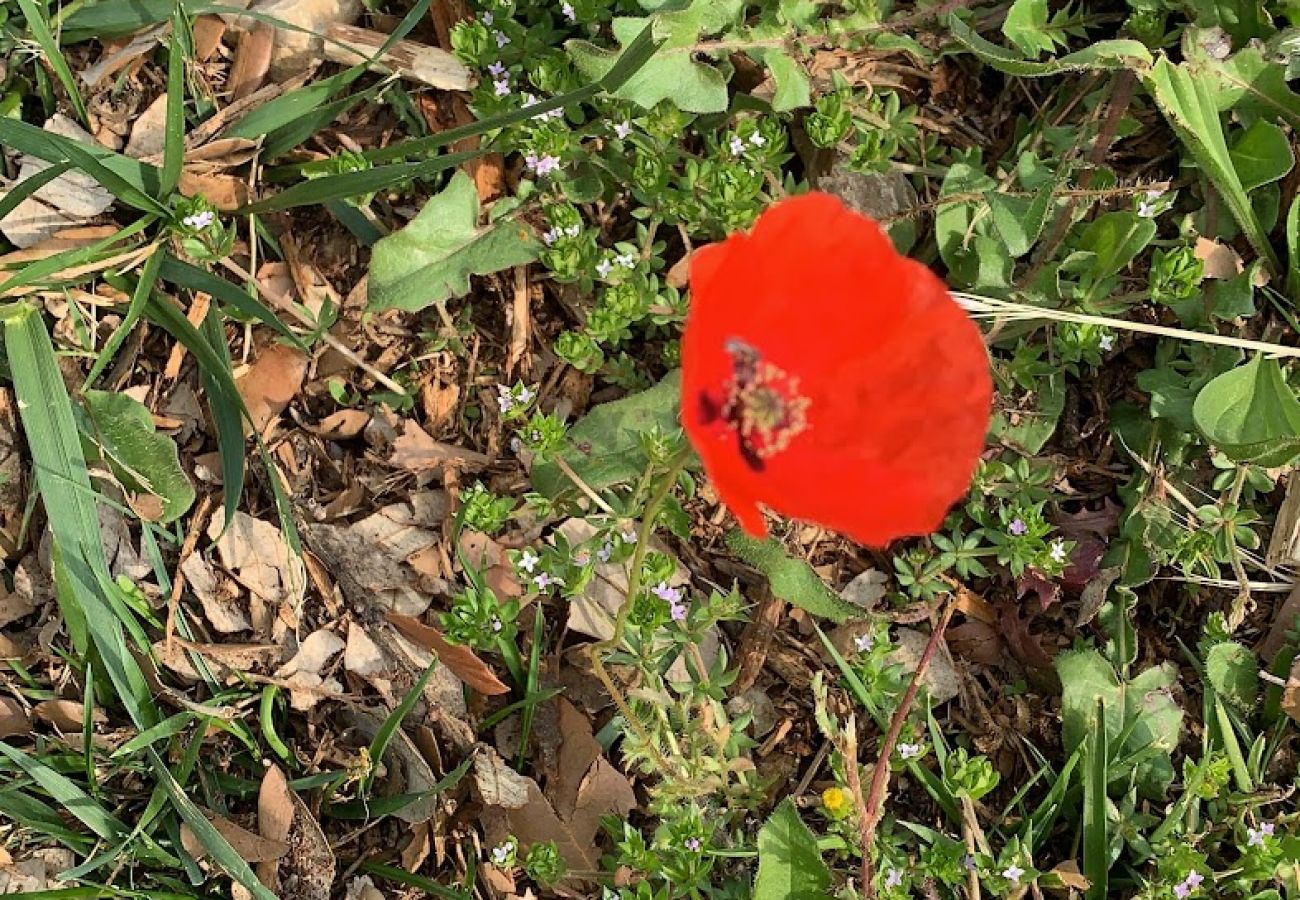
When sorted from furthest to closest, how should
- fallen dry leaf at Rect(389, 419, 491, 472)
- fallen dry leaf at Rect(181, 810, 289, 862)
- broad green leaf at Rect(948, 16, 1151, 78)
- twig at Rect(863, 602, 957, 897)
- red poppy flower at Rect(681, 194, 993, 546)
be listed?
1. fallen dry leaf at Rect(389, 419, 491, 472)
2. fallen dry leaf at Rect(181, 810, 289, 862)
3. broad green leaf at Rect(948, 16, 1151, 78)
4. twig at Rect(863, 602, 957, 897)
5. red poppy flower at Rect(681, 194, 993, 546)

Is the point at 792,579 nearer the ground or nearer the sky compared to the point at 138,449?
nearer the ground

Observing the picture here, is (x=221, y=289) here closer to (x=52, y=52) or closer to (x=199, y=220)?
(x=199, y=220)

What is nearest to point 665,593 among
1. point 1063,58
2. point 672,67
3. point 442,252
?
point 442,252

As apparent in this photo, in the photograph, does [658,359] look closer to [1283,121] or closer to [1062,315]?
[1062,315]

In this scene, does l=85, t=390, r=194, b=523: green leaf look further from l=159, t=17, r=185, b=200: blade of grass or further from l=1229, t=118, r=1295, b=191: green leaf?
l=1229, t=118, r=1295, b=191: green leaf

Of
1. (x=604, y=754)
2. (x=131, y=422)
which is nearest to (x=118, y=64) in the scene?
(x=131, y=422)

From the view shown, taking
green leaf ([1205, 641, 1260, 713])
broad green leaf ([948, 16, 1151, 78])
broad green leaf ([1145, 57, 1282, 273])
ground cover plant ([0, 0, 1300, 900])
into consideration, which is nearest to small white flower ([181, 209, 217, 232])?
ground cover plant ([0, 0, 1300, 900])
